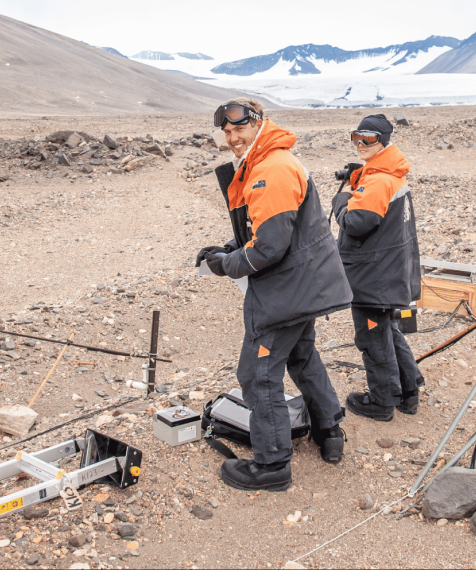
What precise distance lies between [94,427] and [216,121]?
2.34 meters

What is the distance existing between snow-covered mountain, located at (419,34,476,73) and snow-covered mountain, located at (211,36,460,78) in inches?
104

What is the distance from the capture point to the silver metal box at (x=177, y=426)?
11.5ft

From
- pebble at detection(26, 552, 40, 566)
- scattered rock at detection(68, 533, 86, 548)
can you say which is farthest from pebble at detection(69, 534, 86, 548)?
pebble at detection(26, 552, 40, 566)

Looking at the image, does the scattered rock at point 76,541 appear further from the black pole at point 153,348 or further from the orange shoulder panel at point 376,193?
the orange shoulder panel at point 376,193

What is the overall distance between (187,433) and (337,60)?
11599 centimetres

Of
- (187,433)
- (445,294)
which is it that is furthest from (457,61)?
(187,433)

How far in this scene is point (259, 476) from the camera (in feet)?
10.2

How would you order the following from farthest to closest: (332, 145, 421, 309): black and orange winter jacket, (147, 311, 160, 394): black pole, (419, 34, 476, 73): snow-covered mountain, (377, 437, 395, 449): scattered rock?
(419, 34, 476, 73): snow-covered mountain → (147, 311, 160, 394): black pole → (377, 437, 395, 449): scattered rock → (332, 145, 421, 309): black and orange winter jacket

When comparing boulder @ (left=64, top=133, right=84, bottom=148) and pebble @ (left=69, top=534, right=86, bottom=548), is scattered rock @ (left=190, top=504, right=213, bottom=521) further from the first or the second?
boulder @ (left=64, top=133, right=84, bottom=148)

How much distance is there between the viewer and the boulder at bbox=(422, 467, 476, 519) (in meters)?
2.84

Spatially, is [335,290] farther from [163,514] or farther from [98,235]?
[98,235]

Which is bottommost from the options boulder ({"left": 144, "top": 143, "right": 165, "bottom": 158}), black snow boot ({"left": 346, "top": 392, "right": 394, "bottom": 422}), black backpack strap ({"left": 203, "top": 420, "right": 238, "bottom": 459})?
black backpack strap ({"left": 203, "top": 420, "right": 238, "bottom": 459})

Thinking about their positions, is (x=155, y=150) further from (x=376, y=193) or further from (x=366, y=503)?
(x=366, y=503)

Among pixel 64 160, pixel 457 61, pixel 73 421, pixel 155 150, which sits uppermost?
pixel 457 61
